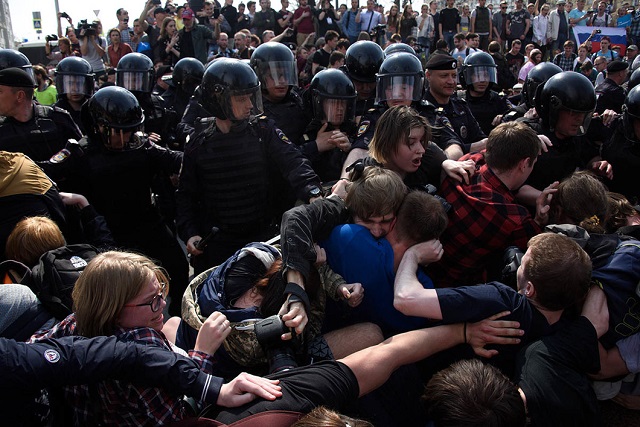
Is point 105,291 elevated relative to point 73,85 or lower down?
lower down

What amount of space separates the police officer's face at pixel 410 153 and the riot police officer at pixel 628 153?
1691 millimetres

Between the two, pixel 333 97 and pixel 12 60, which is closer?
pixel 333 97

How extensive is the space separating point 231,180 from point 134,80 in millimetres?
3048

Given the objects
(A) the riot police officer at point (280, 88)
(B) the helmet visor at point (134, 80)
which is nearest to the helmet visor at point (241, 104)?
(A) the riot police officer at point (280, 88)

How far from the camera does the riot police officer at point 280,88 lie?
4.53m

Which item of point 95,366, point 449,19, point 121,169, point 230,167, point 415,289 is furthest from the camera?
point 449,19

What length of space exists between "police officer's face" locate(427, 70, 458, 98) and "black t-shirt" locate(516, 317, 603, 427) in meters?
2.71

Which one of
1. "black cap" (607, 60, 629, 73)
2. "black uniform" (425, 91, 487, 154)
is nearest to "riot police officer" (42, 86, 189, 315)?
"black uniform" (425, 91, 487, 154)

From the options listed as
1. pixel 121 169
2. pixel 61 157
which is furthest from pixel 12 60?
pixel 121 169

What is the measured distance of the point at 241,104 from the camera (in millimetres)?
3555

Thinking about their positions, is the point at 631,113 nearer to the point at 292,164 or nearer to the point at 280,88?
the point at 292,164

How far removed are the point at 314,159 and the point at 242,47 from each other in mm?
5989

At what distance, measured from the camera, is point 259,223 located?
3789mm

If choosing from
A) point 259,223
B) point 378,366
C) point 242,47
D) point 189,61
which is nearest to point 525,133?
point 378,366
